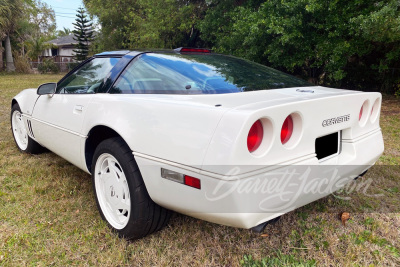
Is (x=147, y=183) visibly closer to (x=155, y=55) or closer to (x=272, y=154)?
(x=272, y=154)

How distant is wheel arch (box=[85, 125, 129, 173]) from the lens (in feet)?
7.40

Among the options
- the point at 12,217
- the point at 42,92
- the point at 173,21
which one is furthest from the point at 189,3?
the point at 12,217

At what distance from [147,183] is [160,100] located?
50 centimetres

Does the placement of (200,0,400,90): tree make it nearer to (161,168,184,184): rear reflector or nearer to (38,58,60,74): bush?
(161,168,184,184): rear reflector

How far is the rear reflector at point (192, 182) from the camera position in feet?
5.08

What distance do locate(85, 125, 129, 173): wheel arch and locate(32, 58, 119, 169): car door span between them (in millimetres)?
51

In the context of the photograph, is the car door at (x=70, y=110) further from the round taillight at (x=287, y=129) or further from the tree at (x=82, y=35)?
the tree at (x=82, y=35)

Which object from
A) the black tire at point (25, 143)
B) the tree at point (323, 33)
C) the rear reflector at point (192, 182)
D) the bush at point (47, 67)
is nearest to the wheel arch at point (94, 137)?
the rear reflector at point (192, 182)

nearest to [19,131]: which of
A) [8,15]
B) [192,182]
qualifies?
[192,182]

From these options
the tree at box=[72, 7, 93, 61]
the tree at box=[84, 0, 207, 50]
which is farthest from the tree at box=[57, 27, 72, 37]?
the tree at box=[84, 0, 207, 50]

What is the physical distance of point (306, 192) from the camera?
176 cm

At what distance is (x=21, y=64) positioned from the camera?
2548 cm

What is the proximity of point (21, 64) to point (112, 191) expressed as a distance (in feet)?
91.9

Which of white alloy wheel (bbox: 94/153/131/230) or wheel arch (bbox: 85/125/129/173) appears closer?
white alloy wheel (bbox: 94/153/131/230)
